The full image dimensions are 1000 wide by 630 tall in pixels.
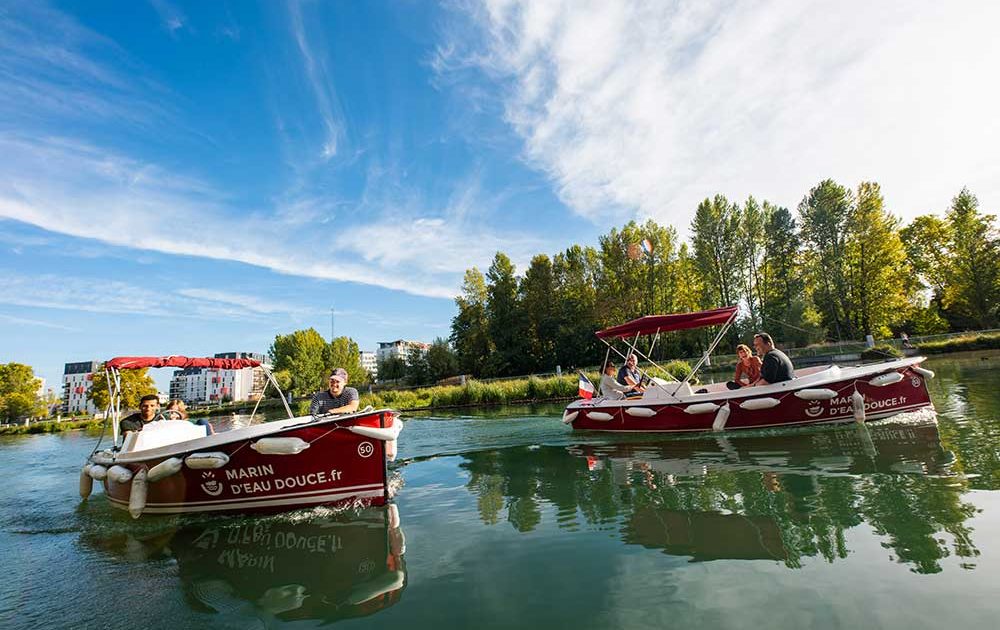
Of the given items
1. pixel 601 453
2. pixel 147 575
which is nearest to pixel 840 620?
pixel 147 575

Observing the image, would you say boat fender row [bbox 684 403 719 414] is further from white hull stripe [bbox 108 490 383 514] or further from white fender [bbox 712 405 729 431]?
white hull stripe [bbox 108 490 383 514]

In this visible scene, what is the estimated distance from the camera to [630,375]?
483 inches

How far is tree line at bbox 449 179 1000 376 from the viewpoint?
3928 centimetres

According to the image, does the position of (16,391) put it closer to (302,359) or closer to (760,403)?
(302,359)

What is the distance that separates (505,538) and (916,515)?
12.8 feet

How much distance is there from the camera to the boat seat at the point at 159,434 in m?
6.90

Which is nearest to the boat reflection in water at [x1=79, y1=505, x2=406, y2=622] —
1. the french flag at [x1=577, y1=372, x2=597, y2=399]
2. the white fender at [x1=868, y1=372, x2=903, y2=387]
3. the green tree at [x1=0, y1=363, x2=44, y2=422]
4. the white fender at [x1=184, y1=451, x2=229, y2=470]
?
the white fender at [x1=184, y1=451, x2=229, y2=470]

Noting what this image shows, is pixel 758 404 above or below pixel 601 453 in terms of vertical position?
above

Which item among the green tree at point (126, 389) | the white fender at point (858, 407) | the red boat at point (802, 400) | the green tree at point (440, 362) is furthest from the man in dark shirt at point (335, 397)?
the green tree at point (126, 389)

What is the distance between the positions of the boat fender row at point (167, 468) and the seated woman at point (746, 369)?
10393 mm

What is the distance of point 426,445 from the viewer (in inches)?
494

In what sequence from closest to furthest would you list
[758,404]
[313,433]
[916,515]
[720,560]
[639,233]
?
[720,560] → [916,515] → [313,433] → [758,404] → [639,233]

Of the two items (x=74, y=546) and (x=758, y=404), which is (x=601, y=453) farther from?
(x=74, y=546)

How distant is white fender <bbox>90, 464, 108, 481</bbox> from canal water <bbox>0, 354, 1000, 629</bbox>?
73cm
